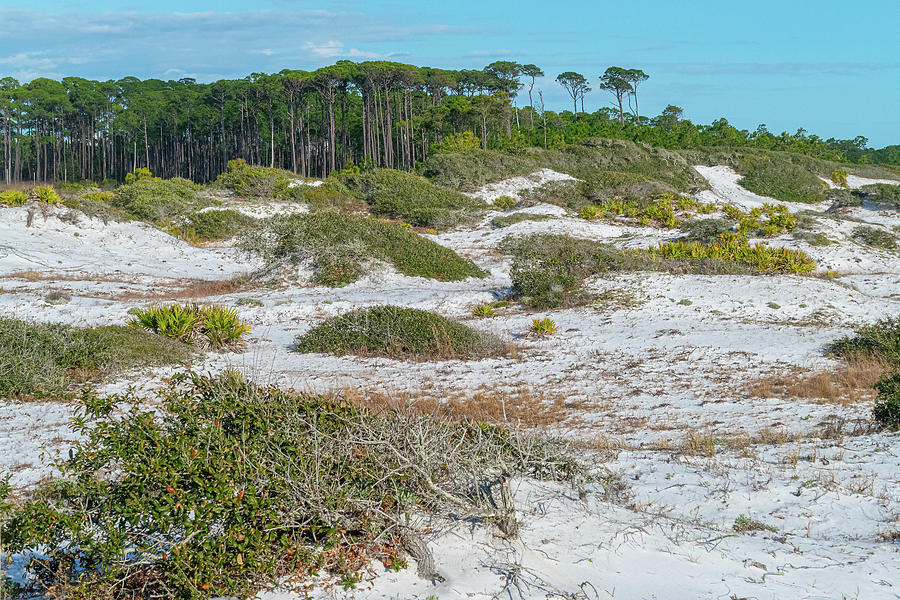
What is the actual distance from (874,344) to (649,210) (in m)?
16.2

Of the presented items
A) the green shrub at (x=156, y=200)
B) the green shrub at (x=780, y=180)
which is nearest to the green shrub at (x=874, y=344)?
the green shrub at (x=156, y=200)

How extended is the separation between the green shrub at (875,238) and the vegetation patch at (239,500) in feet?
68.6

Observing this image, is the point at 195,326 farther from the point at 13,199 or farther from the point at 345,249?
the point at 13,199

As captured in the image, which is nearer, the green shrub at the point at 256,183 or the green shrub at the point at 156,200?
the green shrub at the point at 156,200

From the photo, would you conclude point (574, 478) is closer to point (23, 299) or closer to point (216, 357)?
point (216, 357)

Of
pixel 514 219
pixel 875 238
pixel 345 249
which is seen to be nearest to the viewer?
pixel 345 249

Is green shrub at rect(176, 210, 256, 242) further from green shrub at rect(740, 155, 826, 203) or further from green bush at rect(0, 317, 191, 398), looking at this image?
green shrub at rect(740, 155, 826, 203)

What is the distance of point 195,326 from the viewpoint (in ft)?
33.7

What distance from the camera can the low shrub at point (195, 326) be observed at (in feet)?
32.7

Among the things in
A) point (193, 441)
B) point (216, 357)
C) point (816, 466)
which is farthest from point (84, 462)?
point (216, 357)

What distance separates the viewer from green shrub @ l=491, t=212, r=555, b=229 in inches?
976

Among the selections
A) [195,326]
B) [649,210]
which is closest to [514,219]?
[649,210]

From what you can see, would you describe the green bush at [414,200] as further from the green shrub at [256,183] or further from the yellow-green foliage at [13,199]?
the yellow-green foliage at [13,199]

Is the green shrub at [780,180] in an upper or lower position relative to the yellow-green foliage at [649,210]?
upper
